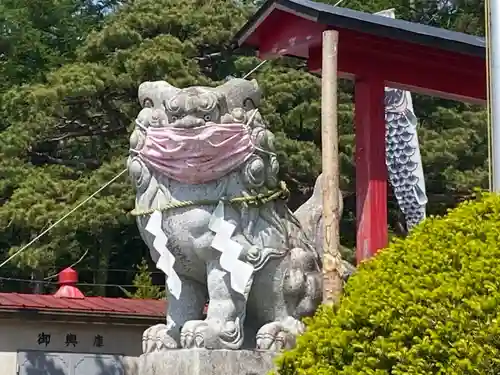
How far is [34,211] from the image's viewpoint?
14.2m

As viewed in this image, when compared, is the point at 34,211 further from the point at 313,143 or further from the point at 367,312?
the point at 367,312

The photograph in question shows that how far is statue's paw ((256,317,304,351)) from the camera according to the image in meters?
5.81

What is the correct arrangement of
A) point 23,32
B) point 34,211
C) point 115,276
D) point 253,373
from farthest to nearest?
point 23,32
point 115,276
point 34,211
point 253,373

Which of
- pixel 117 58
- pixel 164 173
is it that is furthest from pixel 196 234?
pixel 117 58

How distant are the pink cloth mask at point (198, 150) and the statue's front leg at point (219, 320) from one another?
499 millimetres

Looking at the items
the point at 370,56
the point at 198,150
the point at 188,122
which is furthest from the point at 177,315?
the point at 370,56

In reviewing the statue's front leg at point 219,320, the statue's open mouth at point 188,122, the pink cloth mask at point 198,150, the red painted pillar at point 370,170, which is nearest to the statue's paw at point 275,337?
the statue's front leg at point 219,320

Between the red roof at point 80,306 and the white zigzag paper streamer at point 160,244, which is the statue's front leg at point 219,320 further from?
the red roof at point 80,306

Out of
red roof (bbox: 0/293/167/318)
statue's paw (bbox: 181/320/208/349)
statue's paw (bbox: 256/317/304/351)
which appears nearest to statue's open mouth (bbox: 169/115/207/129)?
statue's paw (bbox: 181/320/208/349)

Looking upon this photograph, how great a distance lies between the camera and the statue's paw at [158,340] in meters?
5.89

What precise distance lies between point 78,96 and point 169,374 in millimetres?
9882

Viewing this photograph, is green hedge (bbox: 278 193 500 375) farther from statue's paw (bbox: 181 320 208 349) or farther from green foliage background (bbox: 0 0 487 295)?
green foliage background (bbox: 0 0 487 295)

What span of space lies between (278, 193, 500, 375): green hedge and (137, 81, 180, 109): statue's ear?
1.95 m

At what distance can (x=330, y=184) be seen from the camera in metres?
5.35
